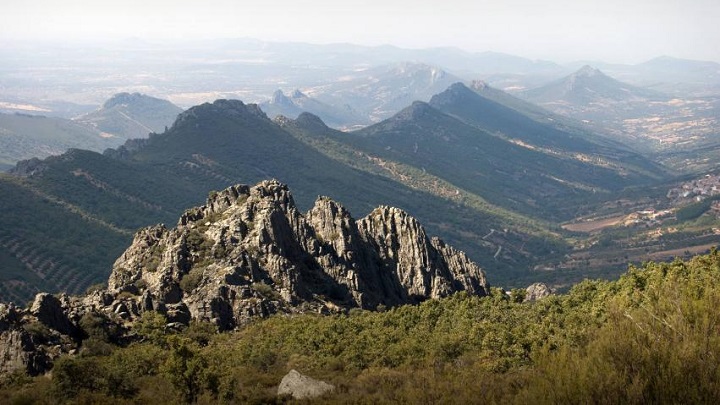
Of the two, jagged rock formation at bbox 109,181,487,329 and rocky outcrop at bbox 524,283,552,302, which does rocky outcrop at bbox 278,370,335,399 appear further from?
rocky outcrop at bbox 524,283,552,302

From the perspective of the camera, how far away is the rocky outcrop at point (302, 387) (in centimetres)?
5459

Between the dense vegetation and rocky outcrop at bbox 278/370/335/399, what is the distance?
129 cm

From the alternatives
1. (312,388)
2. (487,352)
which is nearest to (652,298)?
(487,352)

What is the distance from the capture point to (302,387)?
182ft

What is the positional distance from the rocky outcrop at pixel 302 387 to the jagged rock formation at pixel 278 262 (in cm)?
2619

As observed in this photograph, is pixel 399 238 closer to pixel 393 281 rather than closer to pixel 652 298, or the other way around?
pixel 393 281

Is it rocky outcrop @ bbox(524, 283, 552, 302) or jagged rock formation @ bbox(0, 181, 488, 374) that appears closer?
jagged rock formation @ bbox(0, 181, 488, 374)

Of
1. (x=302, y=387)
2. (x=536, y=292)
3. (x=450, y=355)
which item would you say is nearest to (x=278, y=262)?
(x=450, y=355)

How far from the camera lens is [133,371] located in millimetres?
61312

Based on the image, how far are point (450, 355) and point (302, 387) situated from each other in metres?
20.3

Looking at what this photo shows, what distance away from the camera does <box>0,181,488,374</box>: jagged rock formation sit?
226 feet

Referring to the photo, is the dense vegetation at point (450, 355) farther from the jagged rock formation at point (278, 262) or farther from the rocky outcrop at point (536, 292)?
the rocky outcrop at point (536, 292)

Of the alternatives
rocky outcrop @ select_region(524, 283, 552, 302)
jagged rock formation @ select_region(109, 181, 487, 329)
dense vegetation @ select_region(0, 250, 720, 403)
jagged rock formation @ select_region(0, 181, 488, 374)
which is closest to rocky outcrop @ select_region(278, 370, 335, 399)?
dense vegetation @ select_region(0, 250, 720, 403)

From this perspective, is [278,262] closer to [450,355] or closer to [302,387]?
[450,355]
